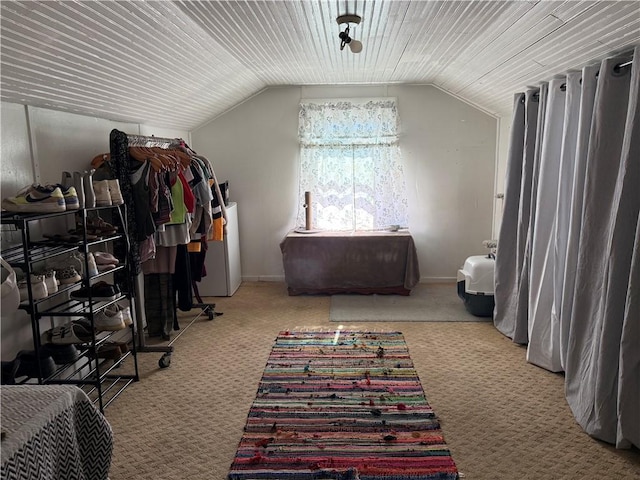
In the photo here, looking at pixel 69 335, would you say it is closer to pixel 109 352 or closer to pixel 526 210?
pixel 109 352

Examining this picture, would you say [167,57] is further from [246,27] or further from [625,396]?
[625,396]

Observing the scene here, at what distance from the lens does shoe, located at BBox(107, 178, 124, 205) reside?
2875mm

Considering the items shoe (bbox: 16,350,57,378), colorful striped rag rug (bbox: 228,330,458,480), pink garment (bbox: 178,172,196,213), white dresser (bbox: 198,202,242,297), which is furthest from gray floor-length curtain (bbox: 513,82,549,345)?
shoe (bbox: 16,350,57,378)

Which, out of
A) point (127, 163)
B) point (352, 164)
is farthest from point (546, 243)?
point (127, 163)

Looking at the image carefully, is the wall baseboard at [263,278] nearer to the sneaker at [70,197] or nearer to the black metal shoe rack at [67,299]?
the black metal shoe rack at [67,299]

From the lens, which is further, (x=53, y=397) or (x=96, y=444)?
(x=96, y=444)

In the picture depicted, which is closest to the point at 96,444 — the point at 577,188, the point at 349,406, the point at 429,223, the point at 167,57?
the point at 349,406

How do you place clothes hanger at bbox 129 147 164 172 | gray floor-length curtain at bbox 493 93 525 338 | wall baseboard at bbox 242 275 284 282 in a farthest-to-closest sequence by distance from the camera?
wall baseboard at bbox 242 275 284 282 → gray floor-length curtain at bbox 493 93 525 338 → clothes hanger at bbox 129 147 164 172

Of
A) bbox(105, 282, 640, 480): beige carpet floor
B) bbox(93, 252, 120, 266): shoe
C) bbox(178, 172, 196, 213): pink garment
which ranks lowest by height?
bbox(105, 282, 640, 480): beige carpet floor

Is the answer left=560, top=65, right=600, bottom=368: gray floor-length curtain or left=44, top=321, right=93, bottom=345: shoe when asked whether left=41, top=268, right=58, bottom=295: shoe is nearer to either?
left=44, top=321, right=93, bottom=345: shoe

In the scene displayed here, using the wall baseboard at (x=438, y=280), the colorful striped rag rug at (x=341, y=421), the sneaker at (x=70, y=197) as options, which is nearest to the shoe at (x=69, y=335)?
the sneaker at (x=70, y=197)

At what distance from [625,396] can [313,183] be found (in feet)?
12.6

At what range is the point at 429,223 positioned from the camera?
546 centimetres

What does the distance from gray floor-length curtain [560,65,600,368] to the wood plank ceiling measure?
6.0 inches
